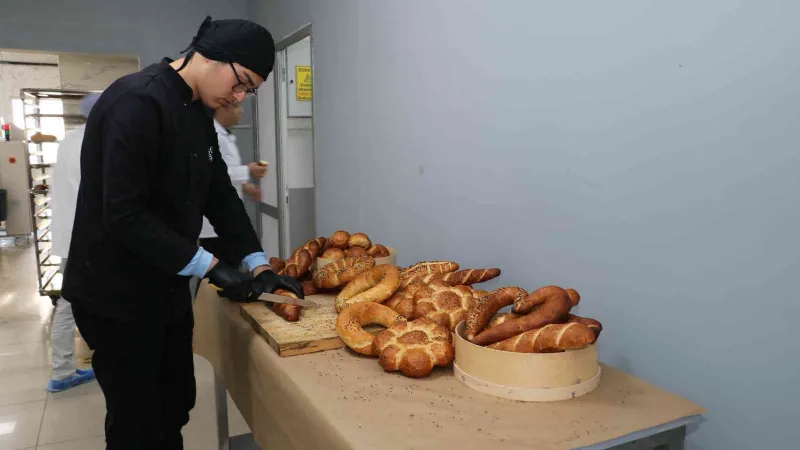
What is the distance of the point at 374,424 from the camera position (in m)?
1.02

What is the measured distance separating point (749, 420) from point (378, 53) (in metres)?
2.15

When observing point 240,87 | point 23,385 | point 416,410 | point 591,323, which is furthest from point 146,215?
point 23,385

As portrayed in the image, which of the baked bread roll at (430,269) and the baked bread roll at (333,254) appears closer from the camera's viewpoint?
the baked bread roll at (430,269)

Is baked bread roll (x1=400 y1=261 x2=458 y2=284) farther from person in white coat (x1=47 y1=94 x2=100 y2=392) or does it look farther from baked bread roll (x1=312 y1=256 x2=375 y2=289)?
person in white coat (x1=47 y1=94 x2=100 y2=392)

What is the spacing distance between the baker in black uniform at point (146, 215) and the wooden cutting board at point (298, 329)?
0.08 m

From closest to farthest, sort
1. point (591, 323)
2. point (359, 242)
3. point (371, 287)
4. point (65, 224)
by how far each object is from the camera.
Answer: point (591, 323) → point (371, 287) → point (359, 242) → point (65, 224)

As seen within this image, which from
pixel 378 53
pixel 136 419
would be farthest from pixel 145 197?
pixel 378 53

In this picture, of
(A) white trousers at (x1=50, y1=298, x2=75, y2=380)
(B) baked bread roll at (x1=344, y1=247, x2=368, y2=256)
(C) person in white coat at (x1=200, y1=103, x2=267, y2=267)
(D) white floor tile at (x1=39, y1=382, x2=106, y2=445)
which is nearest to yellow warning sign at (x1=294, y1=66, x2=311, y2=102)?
(C) person in white coat at (x1=200, y1=103, x2=267, y2=267)

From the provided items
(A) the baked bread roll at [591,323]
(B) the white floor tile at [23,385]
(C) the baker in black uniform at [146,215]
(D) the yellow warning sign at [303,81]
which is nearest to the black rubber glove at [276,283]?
(C) the baker in black uniform at [146,215]

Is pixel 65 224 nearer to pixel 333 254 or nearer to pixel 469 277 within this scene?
pixel 333 254

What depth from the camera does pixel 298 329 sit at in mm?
1470

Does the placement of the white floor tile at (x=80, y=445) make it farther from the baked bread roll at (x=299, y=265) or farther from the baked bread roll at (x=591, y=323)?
the baked bread roll at (x=591, y=323)

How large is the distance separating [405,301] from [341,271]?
1.16 feet

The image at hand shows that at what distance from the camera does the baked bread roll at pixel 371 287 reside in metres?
1.56
